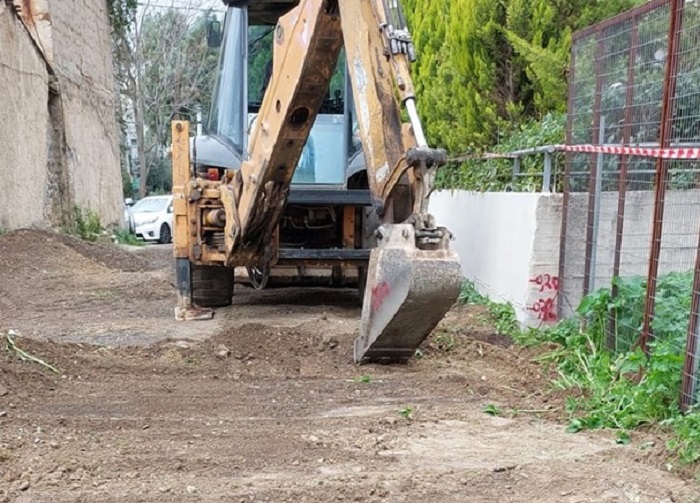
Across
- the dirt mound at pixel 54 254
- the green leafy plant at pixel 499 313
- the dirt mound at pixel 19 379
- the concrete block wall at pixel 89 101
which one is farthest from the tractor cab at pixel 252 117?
the concrete block wall at pixel 89 101

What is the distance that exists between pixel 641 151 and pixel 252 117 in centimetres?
408

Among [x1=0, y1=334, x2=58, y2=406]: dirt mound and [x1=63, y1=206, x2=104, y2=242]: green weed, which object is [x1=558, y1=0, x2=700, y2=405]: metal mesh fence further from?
[x1=63, y1=206, x2=104, y2=242]: green weed

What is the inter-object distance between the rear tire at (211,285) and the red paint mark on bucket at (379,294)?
129 inches

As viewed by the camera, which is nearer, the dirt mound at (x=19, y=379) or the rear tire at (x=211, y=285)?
the dirt mound at (x=19, y=379)

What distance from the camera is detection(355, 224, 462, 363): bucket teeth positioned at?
14.1ft

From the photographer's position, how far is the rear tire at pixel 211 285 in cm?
758

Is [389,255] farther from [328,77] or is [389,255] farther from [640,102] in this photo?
[640,102]

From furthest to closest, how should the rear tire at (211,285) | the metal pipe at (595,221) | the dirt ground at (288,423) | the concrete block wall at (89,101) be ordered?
the concrete block wall at (89,101), the rear tire at (211,285), the metal pipe at (595,221), the dirt ground at (288,423)

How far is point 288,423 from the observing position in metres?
4.09

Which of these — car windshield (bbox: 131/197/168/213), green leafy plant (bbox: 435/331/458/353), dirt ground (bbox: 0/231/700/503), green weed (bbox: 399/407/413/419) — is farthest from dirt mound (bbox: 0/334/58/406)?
car windshield (bbox: 131/197/168/213)

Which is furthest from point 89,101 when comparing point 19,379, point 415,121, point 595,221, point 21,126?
point 415,121

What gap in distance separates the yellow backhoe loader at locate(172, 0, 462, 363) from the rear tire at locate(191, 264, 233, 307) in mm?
14

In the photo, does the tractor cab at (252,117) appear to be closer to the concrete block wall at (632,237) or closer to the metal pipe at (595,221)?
the concrete block wall at (632,237)

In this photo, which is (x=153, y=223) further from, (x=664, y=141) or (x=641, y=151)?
(x=664, y=141)
